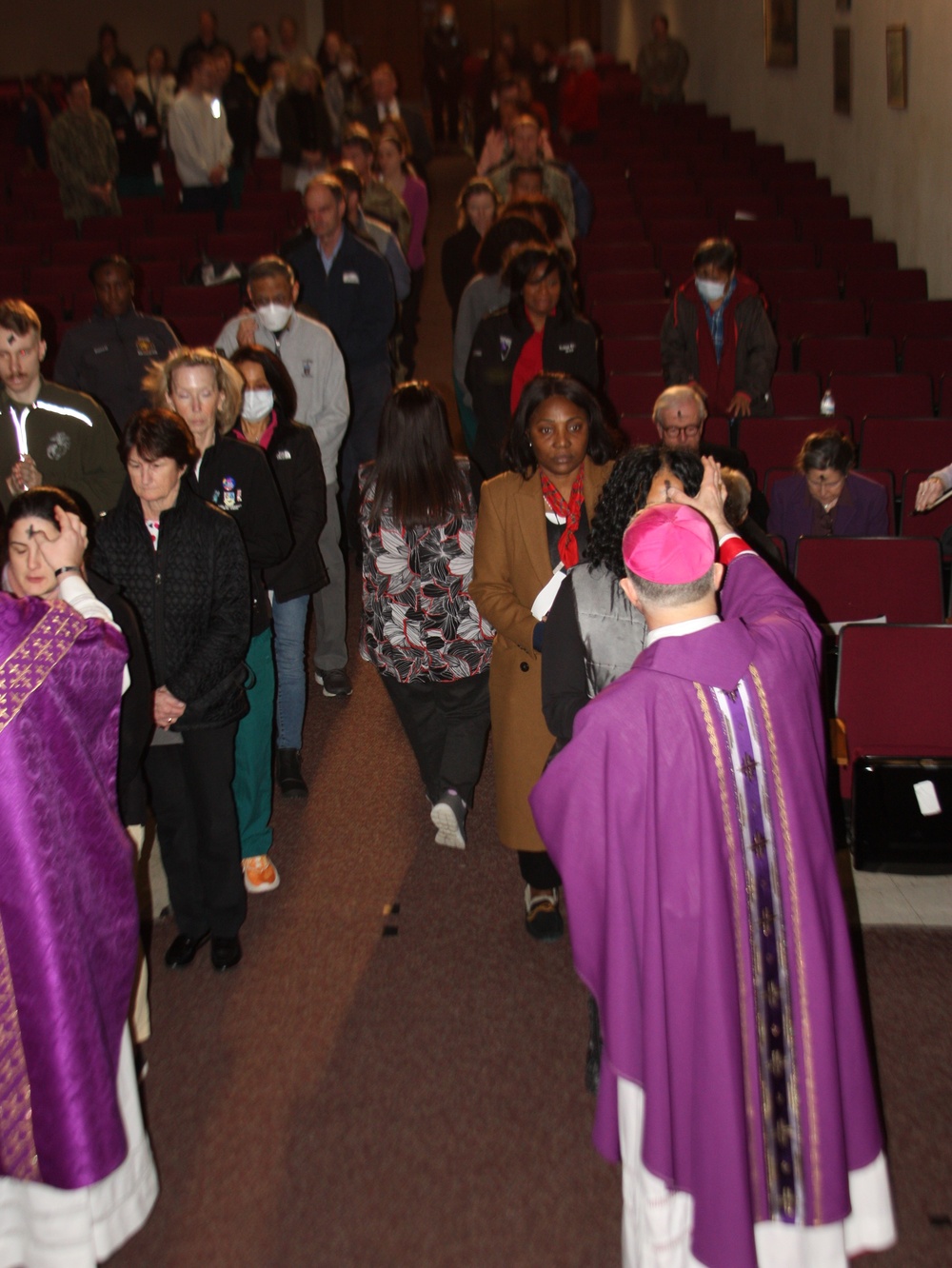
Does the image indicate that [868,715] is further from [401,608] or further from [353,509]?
[353,509]

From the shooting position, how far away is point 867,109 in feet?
32.5

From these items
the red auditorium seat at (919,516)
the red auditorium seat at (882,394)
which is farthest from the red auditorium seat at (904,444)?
the red auditorium seat at (882,394)

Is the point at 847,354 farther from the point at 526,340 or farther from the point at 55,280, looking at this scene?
the point at 55,280

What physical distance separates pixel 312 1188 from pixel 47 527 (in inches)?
64.1

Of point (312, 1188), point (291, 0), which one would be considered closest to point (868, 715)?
point (312, 1188)

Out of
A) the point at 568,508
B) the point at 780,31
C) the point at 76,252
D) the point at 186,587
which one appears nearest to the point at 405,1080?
the point at 186,587

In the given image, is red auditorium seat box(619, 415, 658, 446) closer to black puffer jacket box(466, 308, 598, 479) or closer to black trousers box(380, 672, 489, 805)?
black puffer jacket box(466, 308, 598, 479)

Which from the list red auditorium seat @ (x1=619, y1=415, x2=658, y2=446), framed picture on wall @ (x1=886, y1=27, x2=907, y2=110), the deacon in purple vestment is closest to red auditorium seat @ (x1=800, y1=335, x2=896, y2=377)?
red auditorium seat @ (x1=619, y1=415, x2=658, y2=446)

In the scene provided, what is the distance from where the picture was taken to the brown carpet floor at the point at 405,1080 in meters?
2.66

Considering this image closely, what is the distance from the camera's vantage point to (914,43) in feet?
28.9

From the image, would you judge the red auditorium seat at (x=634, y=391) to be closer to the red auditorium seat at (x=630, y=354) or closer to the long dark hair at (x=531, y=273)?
the red auditorium seat at (x=630, y=354)

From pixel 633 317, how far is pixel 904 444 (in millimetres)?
2418

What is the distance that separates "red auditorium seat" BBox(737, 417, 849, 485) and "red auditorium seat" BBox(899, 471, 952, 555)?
61 cm

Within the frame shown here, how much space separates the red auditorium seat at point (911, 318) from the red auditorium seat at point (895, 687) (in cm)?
473
